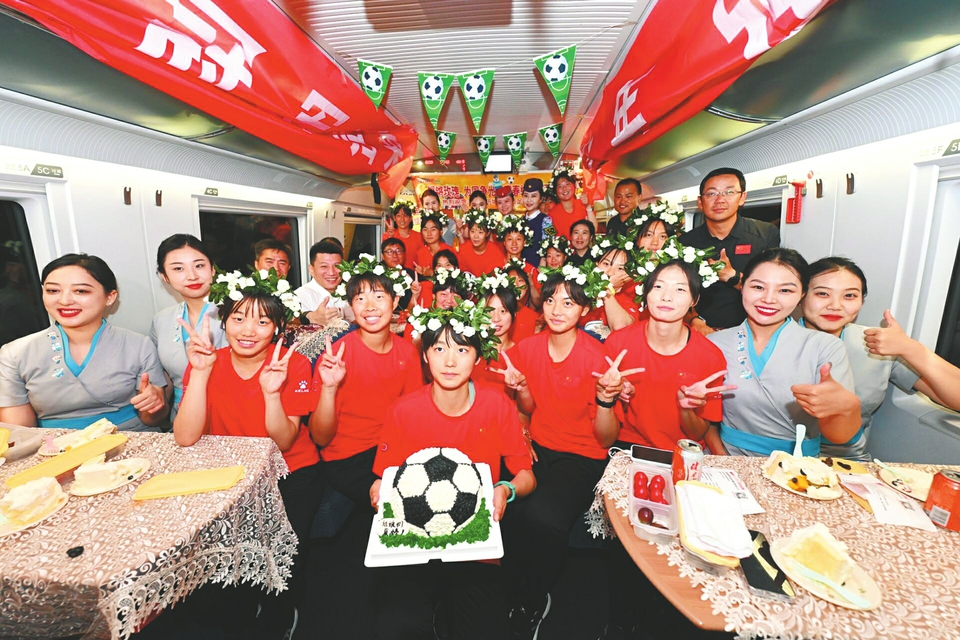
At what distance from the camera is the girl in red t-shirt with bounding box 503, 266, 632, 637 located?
2705 millimetres

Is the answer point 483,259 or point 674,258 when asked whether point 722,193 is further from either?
point 483,259

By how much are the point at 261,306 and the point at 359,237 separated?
27.3 ft

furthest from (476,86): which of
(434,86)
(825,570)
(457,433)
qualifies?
(825,570)

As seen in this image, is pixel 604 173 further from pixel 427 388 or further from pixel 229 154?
pixel 427 388

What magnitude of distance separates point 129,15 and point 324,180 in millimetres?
5439

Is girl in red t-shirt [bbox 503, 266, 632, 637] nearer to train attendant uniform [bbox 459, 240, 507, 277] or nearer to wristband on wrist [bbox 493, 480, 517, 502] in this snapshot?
wristband on wrist [bbox 493, 480, 517, 502]

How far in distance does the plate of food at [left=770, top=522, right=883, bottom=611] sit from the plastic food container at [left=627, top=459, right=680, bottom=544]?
378 millimetres

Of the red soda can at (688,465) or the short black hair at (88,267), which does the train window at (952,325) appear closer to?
the red soda can at (688,465)

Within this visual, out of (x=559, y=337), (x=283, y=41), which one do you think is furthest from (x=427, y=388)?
(x=283, y=41)

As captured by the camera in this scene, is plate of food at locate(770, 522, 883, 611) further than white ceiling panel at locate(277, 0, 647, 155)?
No

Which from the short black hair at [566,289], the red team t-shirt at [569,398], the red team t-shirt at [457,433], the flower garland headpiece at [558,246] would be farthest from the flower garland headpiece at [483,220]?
the red team t-shirt at [457,433]

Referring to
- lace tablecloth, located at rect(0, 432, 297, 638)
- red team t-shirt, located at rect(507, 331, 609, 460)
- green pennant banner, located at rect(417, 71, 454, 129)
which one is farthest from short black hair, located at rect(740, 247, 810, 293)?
green pennant banner, located at rect(417, 71, 454, 129)

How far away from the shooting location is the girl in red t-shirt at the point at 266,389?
8.68 ft

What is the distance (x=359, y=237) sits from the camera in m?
10.7
